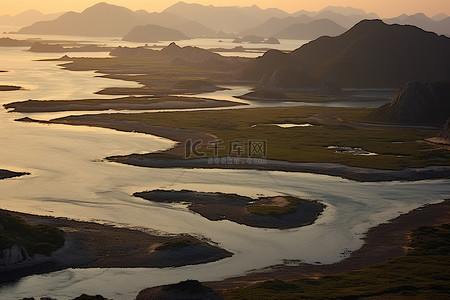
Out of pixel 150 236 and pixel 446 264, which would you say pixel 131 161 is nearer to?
pixel 150 236

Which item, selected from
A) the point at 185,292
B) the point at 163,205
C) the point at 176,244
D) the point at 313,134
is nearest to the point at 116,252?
the point at 176,244

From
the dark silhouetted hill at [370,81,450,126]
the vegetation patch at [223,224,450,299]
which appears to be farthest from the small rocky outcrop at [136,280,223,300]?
the dark silhouetted hill at [370,81,450,126]

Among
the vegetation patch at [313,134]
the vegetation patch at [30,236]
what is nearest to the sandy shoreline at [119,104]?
the vegetation patch at [313,134]

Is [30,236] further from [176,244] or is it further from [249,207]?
[249,207]

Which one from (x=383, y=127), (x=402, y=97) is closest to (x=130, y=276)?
(x=383, y=127)

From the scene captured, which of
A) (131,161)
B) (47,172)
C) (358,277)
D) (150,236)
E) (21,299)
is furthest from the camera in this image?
(131,161)

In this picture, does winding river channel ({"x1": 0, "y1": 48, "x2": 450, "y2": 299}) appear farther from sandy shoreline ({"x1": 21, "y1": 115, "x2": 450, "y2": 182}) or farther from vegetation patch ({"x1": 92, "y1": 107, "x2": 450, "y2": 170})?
vegetation patch ({"x1": 92, "y1": 107, "x2": 450, "y2": 170})

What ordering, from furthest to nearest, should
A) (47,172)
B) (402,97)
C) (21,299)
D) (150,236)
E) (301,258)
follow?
(402,97), (47,172), (150,236), (301,258), (21,299)
